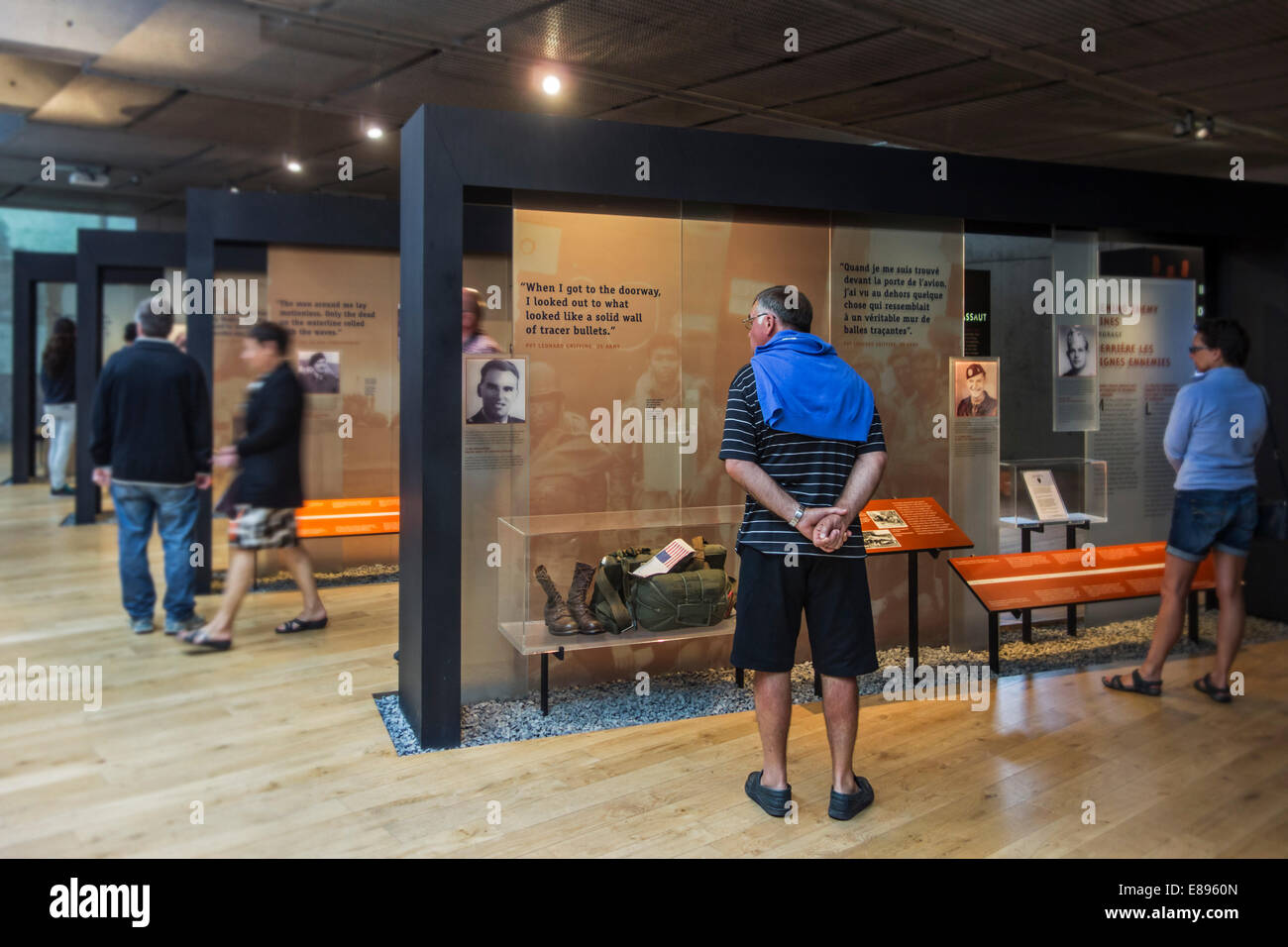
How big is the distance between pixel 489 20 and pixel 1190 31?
412 centimetres

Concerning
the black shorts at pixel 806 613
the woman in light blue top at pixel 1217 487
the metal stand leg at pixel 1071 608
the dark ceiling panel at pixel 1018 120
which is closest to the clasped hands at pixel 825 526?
the black shorts at pixel 806 613

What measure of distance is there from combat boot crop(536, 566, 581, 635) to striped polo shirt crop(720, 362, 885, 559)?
1.33 m

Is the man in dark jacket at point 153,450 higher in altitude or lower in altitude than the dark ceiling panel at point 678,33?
lower

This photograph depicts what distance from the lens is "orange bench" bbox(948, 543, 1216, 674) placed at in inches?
202

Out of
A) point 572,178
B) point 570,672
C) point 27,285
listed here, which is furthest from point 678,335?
point 27,285

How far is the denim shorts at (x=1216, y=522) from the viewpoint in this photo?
4.68 meters

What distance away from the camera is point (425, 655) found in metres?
4.09

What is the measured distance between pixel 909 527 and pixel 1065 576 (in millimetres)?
1092

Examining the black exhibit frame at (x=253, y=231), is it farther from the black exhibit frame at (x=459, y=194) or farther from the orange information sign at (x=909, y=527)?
the orange information sign at (x=909, y=527)

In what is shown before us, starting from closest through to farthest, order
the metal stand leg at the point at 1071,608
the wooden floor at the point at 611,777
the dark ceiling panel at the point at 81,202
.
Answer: the wooden floor at the point at 611,777 → the metal stand leg at the point at 1071,608 → the dark ceiling panel at the point at 81,202

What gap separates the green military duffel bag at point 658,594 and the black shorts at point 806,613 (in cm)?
109

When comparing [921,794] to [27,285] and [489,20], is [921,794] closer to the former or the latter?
[489,20]

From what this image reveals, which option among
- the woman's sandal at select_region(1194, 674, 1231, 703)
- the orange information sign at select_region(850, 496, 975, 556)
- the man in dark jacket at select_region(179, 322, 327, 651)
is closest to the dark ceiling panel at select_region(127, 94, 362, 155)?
the man in dark jacket at select_region(179, 322, 327, 651)

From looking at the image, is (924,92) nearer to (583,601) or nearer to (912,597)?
(912,597)
